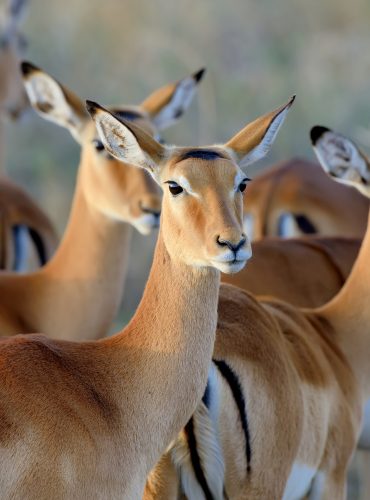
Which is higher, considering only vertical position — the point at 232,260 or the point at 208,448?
the point at 232,260

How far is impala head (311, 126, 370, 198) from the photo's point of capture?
552cm

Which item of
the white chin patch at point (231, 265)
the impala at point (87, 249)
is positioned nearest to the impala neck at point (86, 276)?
the impala at point (87, 249)

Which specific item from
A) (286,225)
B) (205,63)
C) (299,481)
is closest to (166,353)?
(299,481)

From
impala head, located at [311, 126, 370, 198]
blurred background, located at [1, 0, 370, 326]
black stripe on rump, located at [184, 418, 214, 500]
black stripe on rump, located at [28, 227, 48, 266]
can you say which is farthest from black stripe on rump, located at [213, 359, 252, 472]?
blurred background, located at [1, 0, 370, 326]

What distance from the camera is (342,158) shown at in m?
5.58

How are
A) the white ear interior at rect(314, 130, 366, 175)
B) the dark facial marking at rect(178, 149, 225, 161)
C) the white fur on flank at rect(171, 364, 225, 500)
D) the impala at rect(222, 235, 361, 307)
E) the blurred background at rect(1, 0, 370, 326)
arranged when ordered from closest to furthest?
the dark facial marking at rect(178, 149, 225, 161) → the white fur on flank at rect(171, 364, 225, 500) → the white ear interior at rect(314, 130, 366, 175) → the impala at rect(222, 235, 361, 307) → the blurred background at rect(1, 0, 370, 326)

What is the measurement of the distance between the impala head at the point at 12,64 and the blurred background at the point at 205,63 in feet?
9.37

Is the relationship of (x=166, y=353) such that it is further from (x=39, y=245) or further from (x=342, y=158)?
(x=39, y=245)

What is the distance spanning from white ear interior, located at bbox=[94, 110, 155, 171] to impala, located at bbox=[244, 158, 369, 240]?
3.64 m

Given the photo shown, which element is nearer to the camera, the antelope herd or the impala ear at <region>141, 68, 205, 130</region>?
the antelope herd

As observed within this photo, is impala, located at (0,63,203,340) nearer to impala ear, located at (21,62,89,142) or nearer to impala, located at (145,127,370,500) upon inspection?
impala ear, located at (21,62,89,142)

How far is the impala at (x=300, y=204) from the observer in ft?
25.8

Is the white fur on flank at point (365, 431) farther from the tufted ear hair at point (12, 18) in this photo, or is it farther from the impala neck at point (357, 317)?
the tufted ear hair at point (12, 18)

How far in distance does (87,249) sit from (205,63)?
11074mm
